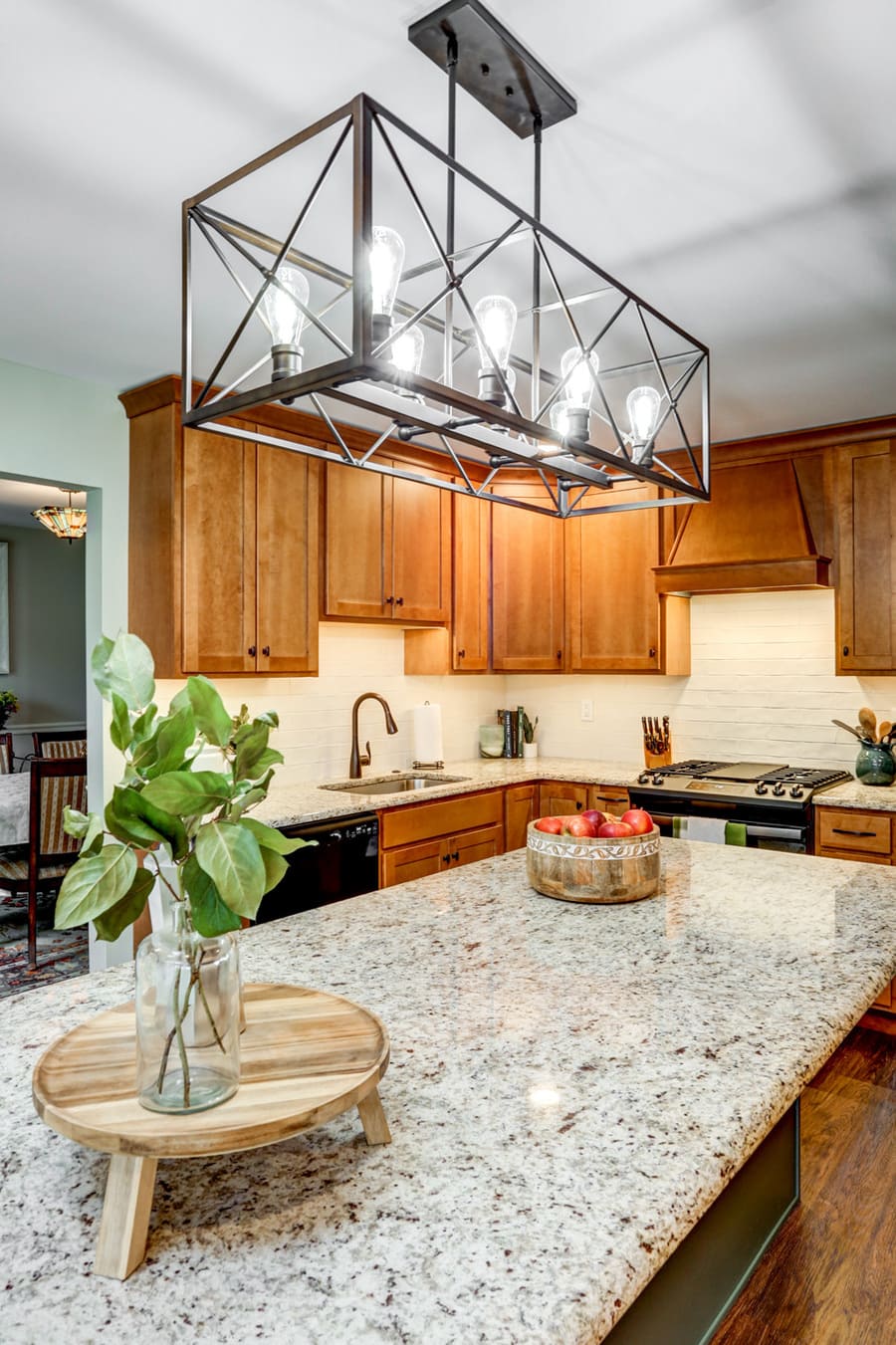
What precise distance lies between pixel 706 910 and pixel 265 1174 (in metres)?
1.25

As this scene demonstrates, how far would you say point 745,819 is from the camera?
12.5 feet

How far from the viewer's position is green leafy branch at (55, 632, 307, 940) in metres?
0.89

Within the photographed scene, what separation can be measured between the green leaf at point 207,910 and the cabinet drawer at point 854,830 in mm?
3280

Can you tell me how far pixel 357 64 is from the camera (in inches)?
67.6

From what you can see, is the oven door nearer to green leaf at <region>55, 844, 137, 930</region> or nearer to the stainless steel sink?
the stainless steel sink

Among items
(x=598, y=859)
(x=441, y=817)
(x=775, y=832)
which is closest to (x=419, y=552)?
(x=441, y=817)

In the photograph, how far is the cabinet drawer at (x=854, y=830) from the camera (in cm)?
357

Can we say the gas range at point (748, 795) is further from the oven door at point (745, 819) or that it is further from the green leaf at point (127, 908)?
the green leaf at point (127, 908)

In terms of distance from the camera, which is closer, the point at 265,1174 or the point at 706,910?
the point at 265,1174

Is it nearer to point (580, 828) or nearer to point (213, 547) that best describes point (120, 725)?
point (580, 828)

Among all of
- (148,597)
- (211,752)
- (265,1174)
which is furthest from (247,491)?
(265,1174)

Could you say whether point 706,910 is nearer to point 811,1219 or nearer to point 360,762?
A: point 811,1219

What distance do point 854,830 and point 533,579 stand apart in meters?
2.06

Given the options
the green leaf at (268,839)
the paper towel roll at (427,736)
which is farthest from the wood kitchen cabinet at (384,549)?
the green leaf at (268,839)
